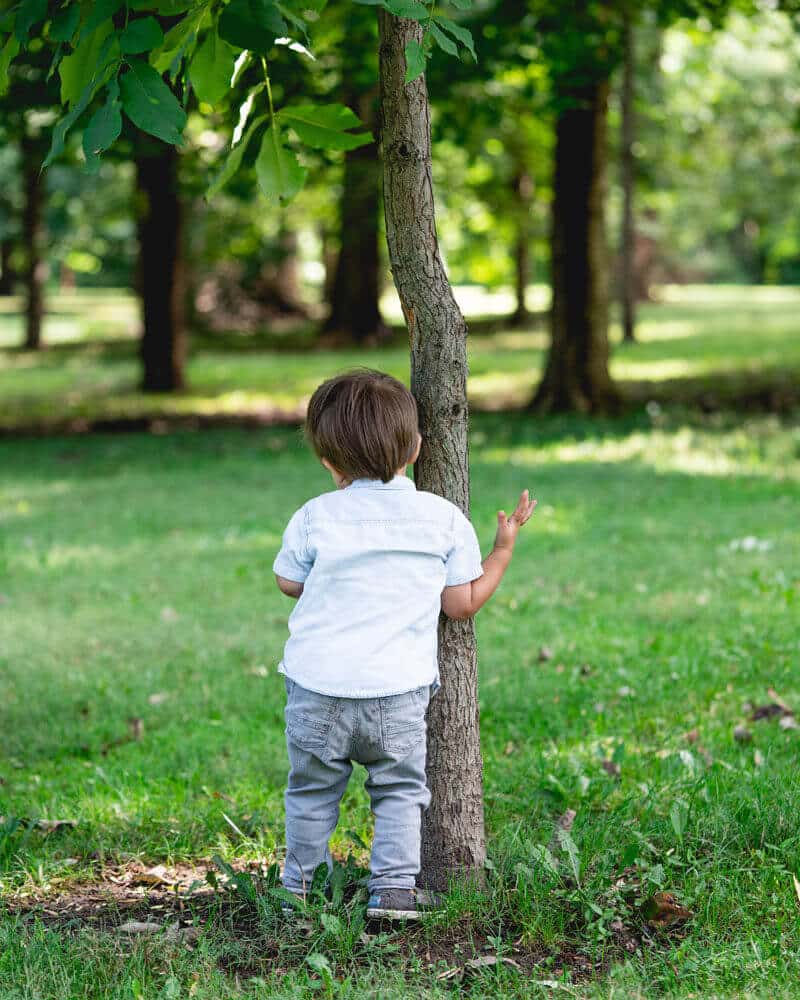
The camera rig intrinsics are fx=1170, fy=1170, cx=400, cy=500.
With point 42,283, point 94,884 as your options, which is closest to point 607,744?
point 94,884

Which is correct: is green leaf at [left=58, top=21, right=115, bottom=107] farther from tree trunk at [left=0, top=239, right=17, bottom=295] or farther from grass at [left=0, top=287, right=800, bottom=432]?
tree trunk at [left=0, top=239, right=17, bottom=295]

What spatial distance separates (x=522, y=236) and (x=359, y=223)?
9612 millimetres

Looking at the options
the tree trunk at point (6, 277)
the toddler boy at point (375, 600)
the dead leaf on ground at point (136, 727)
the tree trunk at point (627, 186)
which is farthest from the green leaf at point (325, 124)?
the tree trunk at point (6, 277)

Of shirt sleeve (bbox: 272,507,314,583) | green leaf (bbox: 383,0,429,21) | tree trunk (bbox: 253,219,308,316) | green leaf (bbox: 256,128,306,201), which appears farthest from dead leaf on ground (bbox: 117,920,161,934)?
tree trunk (bbox: 253,219,308,316)

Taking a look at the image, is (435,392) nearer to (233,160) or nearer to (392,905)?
(233,160)

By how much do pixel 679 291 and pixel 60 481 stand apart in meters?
45.2

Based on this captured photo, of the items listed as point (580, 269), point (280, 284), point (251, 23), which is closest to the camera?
point (251, 23)

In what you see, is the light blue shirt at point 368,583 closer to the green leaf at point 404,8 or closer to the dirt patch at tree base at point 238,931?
the dirt patch at tree base at point 238,931

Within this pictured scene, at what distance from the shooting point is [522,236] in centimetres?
2892

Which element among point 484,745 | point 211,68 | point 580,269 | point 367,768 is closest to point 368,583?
point 367,768

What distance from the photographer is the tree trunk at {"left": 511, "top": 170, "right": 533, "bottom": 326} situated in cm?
2741

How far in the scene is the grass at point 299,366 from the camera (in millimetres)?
17234

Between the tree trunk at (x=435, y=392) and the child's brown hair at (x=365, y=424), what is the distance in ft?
0.61

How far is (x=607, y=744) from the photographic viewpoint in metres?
4.48
